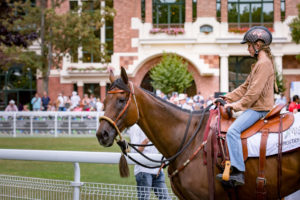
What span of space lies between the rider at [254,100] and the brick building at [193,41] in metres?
22.8

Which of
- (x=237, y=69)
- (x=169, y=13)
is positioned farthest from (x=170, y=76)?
(x=237, y=69)

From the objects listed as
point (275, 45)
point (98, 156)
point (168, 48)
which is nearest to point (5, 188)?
point (98, 156)

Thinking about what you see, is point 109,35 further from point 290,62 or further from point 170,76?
point 290,62

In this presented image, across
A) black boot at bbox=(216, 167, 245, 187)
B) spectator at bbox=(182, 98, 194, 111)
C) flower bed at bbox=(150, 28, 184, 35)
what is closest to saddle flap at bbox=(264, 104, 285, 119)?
black boot at bbox=(216, 167, 245, 187)

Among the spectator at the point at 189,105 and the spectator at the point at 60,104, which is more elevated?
the spectator at the point at 189,105

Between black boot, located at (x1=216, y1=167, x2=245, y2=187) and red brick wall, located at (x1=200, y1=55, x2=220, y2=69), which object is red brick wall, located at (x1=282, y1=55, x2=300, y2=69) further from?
black boot, located at (x1=216, y1=167, x2=245, y2=187)

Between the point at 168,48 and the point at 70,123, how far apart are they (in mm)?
10676

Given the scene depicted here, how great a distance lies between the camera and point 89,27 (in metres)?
25.2

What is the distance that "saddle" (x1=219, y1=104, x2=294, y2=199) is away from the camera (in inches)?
160

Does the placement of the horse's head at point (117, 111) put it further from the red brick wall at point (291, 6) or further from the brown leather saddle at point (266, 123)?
the red brick wall at point (291, 6)

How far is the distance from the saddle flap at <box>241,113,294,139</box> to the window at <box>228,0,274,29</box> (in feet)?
79.1

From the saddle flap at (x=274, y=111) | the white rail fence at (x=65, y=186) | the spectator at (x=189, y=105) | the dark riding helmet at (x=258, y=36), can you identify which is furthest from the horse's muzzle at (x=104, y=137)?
the spectator at (x=189, y=105)

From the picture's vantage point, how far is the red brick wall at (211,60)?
27781 millimetres

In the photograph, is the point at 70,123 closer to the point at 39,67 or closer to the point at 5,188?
the point at 39,67
